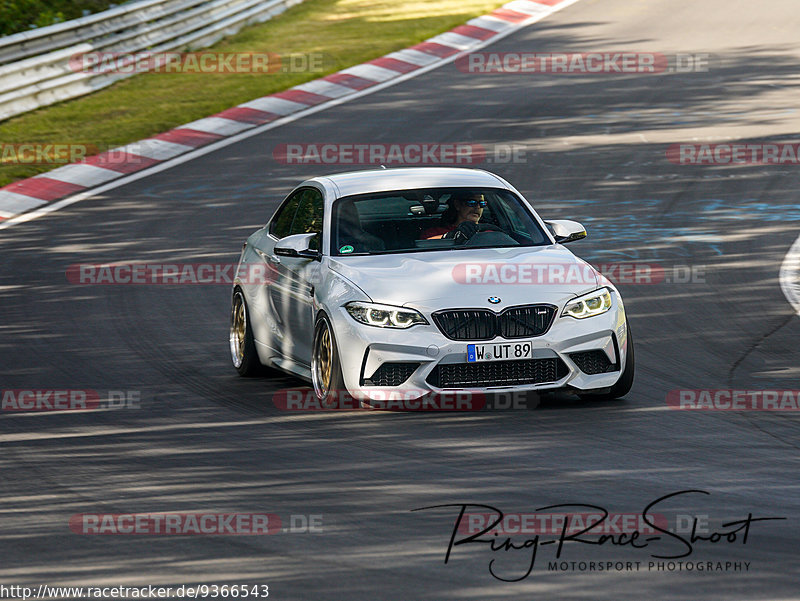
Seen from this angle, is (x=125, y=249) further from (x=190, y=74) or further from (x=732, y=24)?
(x=732, y=24)

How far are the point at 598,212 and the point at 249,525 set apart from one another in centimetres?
1125

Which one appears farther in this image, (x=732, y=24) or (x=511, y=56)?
(x=732, y=24)

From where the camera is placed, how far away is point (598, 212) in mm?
17641

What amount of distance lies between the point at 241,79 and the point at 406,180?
54.7 ft

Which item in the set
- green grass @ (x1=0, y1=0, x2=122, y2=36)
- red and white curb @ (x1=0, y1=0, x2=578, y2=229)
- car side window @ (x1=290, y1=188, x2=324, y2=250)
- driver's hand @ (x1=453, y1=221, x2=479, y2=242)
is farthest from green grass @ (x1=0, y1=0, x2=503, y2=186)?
driver's hand @ (x1=453, y1=221, x2=479, y2=242)

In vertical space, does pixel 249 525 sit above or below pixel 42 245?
above

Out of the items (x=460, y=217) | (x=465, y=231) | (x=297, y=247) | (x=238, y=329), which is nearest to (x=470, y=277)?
(x=465, y=231)

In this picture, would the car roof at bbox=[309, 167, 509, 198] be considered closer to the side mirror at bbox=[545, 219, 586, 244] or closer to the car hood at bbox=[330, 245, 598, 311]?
the side mirror at bbox=[545, 219, 586, 244]

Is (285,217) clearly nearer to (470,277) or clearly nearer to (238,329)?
(238,329)

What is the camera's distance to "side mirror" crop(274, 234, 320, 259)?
34.4ft

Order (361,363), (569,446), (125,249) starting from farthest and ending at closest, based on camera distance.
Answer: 1. (125,249)
2. (361,363)
3. (569,446)

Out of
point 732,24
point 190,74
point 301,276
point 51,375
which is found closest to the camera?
point 301,276

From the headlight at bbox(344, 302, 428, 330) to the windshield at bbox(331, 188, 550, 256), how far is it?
37.1 inches

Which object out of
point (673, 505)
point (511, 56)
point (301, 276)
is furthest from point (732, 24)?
point (673, 505)
